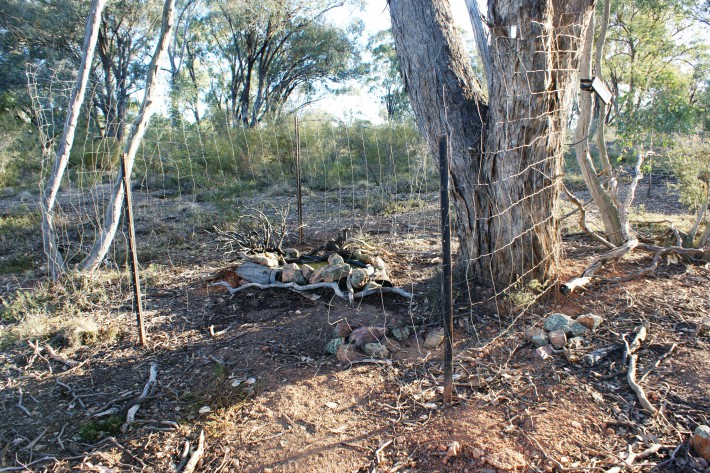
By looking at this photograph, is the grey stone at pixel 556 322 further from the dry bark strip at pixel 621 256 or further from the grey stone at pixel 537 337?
the dry bark strip at pixel 621 256

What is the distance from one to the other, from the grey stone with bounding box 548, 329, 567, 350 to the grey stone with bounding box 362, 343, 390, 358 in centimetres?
111

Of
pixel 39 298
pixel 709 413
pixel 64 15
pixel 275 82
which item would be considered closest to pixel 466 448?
pixel 709 413

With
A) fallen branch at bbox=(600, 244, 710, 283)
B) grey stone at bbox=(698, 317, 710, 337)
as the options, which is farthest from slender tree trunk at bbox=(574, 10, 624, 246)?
grey stone at bbox=(698, 317, 710, 337)

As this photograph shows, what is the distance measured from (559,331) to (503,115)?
160 cm

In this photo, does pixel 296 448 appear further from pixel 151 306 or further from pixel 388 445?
pixel 151 306

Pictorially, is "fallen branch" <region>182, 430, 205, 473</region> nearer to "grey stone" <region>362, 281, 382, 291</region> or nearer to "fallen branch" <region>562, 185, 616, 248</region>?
"grey stone" <region>362, 281, 382, 291</region>

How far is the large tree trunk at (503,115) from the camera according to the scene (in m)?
3.45

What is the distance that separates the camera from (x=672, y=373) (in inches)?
112

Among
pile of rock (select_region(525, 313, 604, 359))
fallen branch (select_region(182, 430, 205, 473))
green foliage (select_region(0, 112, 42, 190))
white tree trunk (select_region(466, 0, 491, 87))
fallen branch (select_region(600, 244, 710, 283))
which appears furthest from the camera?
green foliage (select_region(0, 112, 42, 190))

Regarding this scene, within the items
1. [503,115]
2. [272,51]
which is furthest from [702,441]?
[272,51]

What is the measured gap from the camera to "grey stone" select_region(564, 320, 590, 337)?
10.9 feet

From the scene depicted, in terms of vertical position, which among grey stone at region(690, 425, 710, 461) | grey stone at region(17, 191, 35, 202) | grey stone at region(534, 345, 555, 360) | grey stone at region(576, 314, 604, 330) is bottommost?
grey stone at region(690, 425, 710, 461)

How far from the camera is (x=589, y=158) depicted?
4.71m

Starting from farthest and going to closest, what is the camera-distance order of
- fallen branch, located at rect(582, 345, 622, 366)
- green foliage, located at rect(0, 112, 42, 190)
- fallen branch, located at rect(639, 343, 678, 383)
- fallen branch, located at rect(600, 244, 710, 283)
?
green foliage, located at rect(0, 112, 42, 190) → fallen branch, located at rect(600, 244, 710, 283) → fallen branch, located at rect(582, 345, 622, 366) → fallen branch, located at rect(639, 343, 678, 383)
